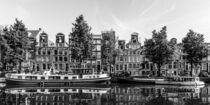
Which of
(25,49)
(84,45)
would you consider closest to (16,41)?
(25,49)

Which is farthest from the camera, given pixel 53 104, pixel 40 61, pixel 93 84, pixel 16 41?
pixel 40 61

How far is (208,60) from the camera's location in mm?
85375

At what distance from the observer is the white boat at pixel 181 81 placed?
56.4m

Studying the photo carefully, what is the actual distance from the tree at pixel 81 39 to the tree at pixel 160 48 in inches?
669

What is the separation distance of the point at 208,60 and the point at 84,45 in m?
50.3

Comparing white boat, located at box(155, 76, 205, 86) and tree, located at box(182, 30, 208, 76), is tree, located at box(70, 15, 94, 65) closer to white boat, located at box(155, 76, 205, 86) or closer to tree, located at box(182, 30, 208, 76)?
white boat, located at box(155, 76, 205, 86)

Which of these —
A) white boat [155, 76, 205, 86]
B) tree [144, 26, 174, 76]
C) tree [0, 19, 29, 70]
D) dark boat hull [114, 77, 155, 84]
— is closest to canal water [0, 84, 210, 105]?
white boat [155, 76, 205, 86]

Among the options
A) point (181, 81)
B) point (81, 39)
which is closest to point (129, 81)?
point (181, 81)

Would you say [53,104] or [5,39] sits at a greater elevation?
[5,39]

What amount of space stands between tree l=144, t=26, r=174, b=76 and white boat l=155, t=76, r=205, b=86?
585cm

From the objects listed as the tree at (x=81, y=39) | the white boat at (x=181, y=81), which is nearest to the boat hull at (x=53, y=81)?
the tree at (x=81, y=39)

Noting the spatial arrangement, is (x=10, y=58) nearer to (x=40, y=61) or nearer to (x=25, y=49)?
(x=25, y=49)

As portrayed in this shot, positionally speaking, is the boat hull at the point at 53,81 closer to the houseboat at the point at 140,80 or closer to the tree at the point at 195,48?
the houseboat at the point at 140,80

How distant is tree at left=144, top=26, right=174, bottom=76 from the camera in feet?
204
